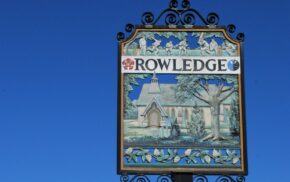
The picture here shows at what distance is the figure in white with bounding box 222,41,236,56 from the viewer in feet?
39.7

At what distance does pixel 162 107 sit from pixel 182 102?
1.19 feet

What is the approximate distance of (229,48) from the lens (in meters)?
12.1

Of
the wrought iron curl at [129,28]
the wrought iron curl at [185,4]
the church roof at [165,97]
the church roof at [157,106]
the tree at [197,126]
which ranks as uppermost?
the wrought iron curl at [185,4]

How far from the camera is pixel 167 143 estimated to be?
11547 mm

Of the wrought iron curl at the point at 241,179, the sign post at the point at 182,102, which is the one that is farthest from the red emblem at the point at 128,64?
the wrought iron curl at the point at 241,179

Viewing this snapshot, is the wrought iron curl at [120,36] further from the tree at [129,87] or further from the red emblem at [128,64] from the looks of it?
the tree at [129,87]

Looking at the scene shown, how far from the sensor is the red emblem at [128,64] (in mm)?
11867

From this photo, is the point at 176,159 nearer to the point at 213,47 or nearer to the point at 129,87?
the point at 129,87

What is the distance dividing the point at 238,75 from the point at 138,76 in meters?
1.76

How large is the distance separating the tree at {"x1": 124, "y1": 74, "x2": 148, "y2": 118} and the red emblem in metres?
0.15

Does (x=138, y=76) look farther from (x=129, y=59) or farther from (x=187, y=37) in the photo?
(x=187, y=37)

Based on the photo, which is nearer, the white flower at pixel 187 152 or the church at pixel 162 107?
the white flower at pixel 187 152

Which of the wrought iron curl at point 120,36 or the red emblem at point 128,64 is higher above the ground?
the wrought iron curl at point 120,36

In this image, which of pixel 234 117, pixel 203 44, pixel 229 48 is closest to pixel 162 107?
pixel 234 117
